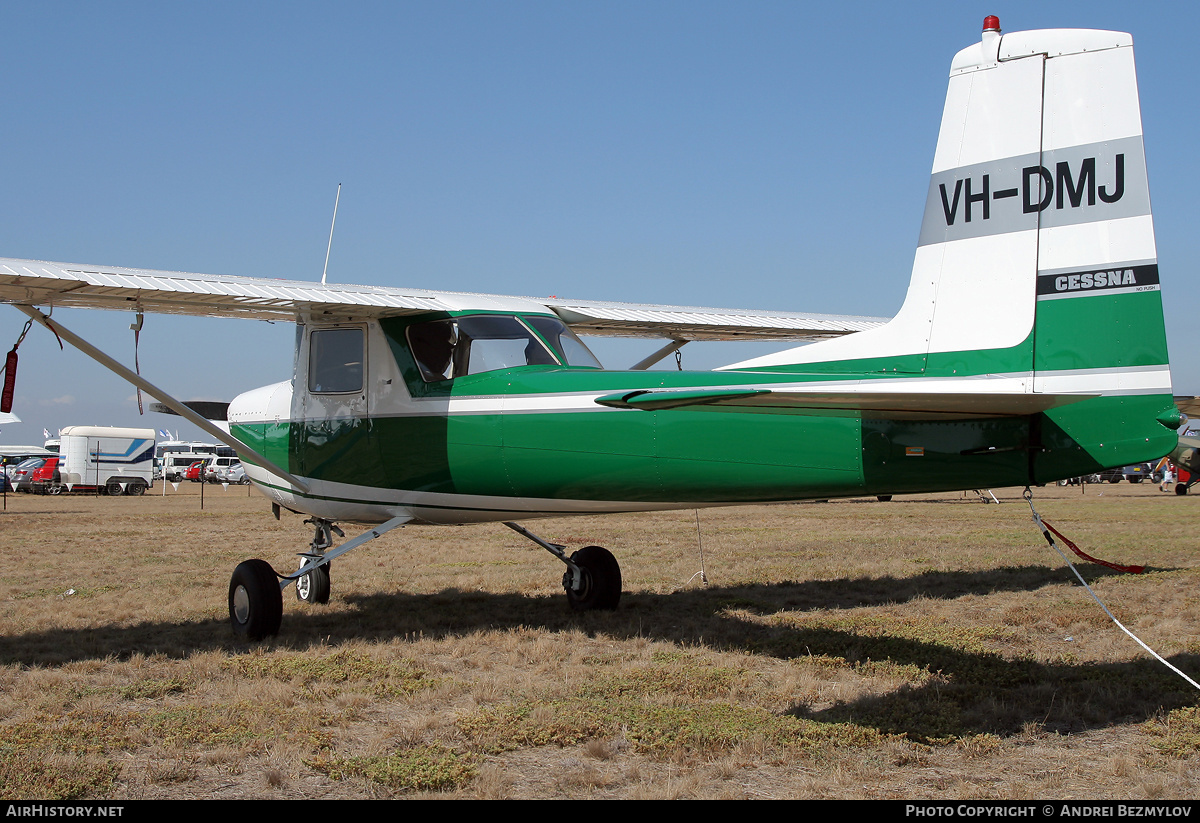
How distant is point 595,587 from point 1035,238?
16.0 feet

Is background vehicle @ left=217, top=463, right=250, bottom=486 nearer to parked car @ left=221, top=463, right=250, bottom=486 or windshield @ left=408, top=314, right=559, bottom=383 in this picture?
parked car @ left=221, top=463, right=250, bottom=486

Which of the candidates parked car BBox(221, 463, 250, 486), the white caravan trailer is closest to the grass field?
the white caravan trailer

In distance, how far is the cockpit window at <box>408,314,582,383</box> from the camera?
6.80m

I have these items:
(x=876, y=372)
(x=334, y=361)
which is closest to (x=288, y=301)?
(x=334, y=361)

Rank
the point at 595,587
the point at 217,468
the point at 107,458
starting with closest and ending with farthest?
the point at 595,587 < the point at 107,458 < the point at 217,468

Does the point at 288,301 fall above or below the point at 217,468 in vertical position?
above

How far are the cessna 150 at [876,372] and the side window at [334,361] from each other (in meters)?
0.14

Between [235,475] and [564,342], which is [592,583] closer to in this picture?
[564,342]

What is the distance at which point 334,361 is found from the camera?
7.73 m

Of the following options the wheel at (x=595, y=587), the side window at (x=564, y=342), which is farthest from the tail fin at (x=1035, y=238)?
the wheel at (x=595, y=587)

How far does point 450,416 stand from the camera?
6.84 m

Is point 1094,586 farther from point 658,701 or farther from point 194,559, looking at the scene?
point 194,559

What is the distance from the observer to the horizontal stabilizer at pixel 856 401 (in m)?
3.84
